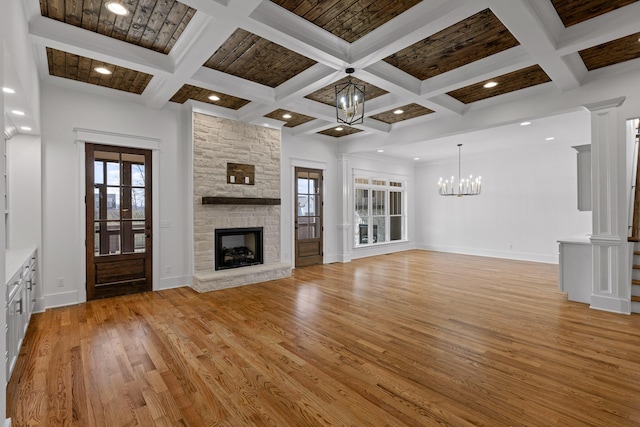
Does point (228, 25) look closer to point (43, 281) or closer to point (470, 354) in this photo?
point (470, 354)

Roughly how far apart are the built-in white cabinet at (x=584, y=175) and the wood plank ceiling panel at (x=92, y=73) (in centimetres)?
639

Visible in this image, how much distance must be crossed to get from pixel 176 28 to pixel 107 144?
2.46m

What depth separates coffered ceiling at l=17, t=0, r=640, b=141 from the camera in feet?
8.89

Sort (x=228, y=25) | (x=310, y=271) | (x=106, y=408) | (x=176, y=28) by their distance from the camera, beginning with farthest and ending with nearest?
(x=310, y=271) → (x=176, y=28) → (x=228, y=25) → (x=106, y=408)

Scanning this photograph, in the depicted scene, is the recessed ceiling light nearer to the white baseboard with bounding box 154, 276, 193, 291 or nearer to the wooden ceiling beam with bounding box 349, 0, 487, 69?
the wooden ceiling beam with bounding box 349, 0, 487, 69

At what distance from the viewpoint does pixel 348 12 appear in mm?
2799

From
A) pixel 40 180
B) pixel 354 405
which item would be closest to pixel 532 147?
pixel 354 405

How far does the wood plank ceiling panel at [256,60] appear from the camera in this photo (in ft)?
10.9

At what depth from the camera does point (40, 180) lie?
13.4 feet

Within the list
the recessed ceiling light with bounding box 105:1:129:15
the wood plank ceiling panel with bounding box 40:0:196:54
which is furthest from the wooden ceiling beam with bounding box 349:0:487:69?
the recessed ceiling light with bounding box 105:1:129:15

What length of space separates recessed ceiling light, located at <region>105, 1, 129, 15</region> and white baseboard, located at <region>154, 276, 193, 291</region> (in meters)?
3.83

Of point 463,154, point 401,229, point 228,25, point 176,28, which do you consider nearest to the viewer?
point 228,25

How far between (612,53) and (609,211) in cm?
189

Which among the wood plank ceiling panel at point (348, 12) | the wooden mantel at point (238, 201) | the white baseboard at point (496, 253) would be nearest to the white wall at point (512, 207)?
the white baseboard at point (496, 253)
